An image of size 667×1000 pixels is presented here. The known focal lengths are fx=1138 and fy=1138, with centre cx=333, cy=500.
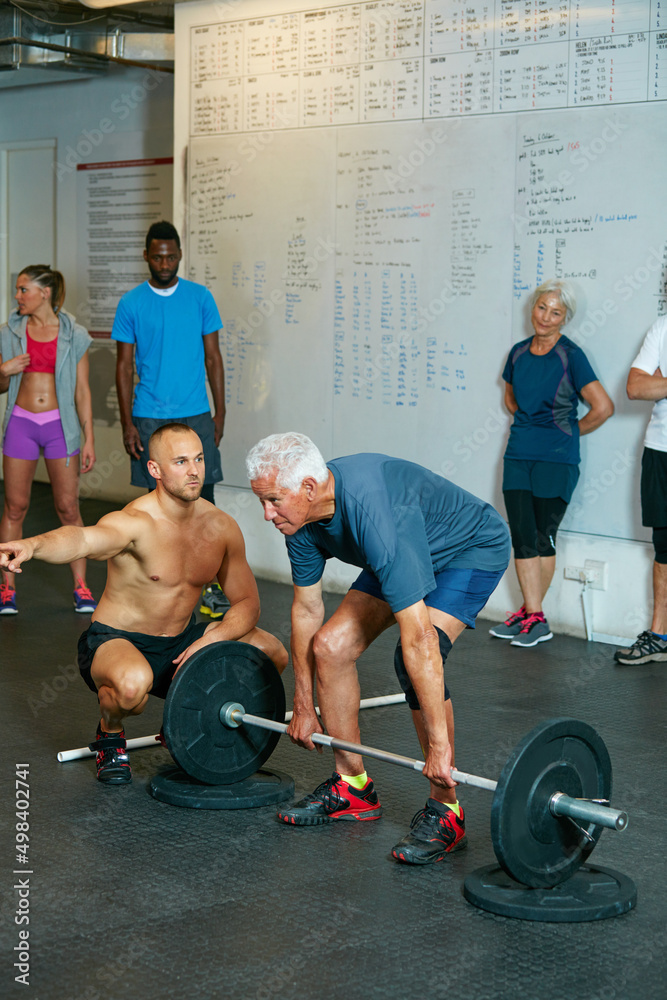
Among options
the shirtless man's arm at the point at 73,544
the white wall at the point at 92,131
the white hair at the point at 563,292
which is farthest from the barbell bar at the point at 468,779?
the white wall at the point at 92,131

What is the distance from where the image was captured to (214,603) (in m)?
4.48

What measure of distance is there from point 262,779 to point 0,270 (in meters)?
5.88

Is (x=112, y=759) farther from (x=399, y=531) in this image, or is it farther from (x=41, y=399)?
(x=41, y=399)

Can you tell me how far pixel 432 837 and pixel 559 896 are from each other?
12.4 inches

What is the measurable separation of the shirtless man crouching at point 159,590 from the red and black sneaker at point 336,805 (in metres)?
0.35

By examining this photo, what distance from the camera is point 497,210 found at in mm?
4234

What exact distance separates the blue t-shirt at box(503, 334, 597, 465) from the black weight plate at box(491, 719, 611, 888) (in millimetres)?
2052

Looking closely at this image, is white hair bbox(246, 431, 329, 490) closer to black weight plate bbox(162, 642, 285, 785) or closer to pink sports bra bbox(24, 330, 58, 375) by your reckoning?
black weight plate bbox(162, 642, 285, 785)

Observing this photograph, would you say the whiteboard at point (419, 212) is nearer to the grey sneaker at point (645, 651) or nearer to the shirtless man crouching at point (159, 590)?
the grey sneaker at point (645, 651)

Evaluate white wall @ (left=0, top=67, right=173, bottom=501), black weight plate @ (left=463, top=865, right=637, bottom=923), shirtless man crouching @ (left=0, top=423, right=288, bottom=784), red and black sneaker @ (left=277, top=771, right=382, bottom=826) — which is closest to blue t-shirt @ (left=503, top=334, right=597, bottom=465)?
shirtless man crouching @ (left=0, top=423, right=288, bottom=784)

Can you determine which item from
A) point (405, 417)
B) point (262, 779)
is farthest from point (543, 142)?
point (262, 779)

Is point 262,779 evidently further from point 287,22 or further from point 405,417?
point 287,22

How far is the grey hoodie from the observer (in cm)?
438

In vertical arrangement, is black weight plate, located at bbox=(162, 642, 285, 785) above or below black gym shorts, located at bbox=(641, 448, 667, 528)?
below
